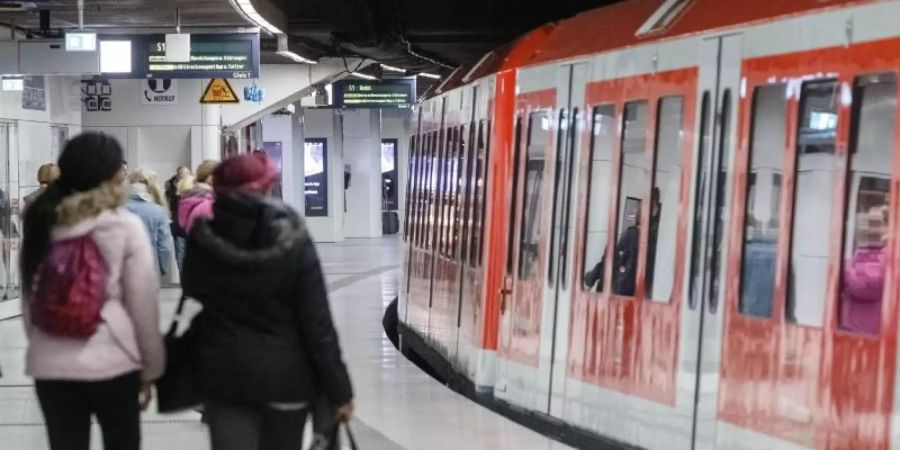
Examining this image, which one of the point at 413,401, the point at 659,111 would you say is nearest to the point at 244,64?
the point at 413,401

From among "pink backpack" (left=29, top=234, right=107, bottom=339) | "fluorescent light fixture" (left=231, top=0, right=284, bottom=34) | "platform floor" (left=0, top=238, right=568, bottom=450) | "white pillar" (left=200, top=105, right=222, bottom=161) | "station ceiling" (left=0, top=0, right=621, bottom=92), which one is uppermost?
"station ceiling" (left=0, top=0, right=621, bottom=92)

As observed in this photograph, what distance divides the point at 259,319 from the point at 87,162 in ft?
2.71

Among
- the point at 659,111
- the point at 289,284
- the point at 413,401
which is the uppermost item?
the point at 659,111

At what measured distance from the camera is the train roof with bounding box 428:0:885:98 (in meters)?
7.15

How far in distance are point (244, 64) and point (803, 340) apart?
40.2 ft

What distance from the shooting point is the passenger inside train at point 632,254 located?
8.11 metres

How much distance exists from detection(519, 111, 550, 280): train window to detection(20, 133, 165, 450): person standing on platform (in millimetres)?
5117

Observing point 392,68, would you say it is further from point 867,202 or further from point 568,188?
point 867,202

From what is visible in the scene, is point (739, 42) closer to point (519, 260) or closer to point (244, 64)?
point (519, 260)

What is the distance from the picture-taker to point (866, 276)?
6184mm

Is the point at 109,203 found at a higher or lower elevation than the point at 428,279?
higher

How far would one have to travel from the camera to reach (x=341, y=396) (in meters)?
4.81

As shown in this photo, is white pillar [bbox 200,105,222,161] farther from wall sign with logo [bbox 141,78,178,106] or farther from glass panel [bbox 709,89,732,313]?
glass panel [bbox 709,89,732,313]

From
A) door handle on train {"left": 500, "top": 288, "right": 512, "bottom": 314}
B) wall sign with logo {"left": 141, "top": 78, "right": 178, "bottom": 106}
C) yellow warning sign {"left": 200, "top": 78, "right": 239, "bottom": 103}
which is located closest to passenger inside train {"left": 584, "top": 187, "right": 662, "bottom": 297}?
door handle on train {"left": 500, "top": 288, "right": 512, "bottom": 314}
